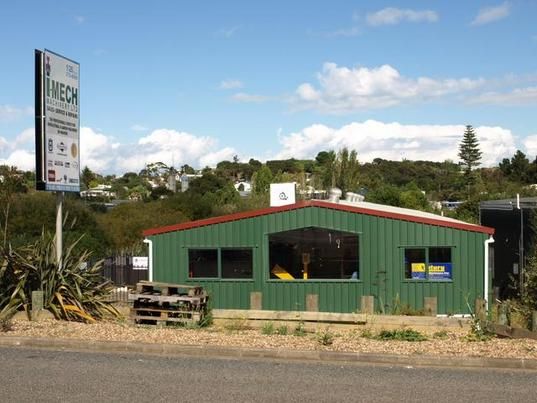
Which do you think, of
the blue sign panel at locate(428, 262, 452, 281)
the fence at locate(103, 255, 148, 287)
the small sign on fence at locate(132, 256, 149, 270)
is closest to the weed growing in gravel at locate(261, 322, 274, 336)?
the blue sign panel at locate(428, 262, 452, 281)

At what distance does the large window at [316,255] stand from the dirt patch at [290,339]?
7248 mm

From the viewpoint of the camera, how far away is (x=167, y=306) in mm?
15219

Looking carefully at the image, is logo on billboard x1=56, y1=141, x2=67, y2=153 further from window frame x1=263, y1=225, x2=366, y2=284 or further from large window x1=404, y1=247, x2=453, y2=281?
large window x1=404, y1=247, x2=453, y2=281

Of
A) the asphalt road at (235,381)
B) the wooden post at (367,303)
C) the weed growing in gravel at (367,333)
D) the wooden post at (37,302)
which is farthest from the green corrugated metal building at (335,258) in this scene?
the asphalt road at (235,381)

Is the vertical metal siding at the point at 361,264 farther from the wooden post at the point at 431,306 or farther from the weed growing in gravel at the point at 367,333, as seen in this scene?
the weed growing in gravel at the point at 367,333

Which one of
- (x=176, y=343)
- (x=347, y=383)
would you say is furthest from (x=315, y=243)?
(x=347, y=383)

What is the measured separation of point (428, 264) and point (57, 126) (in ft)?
34.1

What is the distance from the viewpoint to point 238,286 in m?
21.4

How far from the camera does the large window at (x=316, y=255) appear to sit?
68.6ft

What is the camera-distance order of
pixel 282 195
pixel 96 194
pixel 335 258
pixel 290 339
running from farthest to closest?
pixel 96 194 → pixel 282 195 → pixel 335 258 → pixel 290 339

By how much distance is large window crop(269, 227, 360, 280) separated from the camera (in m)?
20.9

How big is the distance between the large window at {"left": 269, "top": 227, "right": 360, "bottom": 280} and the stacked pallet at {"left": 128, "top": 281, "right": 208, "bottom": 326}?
20.2 feet

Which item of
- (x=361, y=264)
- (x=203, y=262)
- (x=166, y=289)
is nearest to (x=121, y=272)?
(x=203, y=262)

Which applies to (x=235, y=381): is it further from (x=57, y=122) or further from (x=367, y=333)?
(x=57, y=122)
